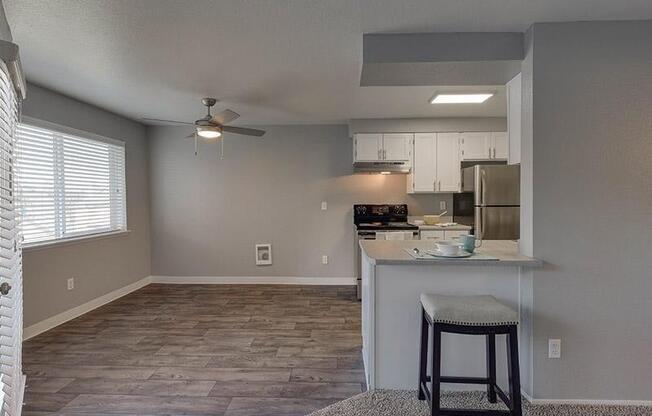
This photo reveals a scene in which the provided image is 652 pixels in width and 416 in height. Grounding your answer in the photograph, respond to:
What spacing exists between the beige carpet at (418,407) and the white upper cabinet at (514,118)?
1500 mm

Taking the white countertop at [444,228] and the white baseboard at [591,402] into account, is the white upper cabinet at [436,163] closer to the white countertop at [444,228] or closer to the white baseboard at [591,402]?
the white countertop at [444,228]

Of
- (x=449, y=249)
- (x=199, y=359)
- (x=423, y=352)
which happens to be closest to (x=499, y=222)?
(x=449, y=249)

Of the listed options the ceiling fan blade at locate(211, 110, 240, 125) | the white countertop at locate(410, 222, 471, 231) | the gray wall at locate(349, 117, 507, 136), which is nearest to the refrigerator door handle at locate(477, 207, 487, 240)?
the white countertop at locate(410, 222, 471, 231)

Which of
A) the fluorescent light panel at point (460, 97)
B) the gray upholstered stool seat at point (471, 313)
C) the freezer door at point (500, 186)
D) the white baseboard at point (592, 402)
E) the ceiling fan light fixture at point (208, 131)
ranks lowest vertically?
the white baseboard at point (592, 402)

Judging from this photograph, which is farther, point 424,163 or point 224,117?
point 424,163

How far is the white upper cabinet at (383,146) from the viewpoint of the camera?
4895mm

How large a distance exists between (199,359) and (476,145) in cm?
397

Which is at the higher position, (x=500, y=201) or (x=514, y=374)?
(x=500, y=201)

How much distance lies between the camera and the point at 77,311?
3992 millimetres

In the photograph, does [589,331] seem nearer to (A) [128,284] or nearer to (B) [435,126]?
(B) [435,126]

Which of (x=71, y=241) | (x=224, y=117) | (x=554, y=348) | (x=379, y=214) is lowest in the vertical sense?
(x=554, y=348)

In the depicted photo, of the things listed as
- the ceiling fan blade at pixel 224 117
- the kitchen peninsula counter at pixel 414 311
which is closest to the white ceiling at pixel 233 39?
the ceiling fan blade at pixel 224 117

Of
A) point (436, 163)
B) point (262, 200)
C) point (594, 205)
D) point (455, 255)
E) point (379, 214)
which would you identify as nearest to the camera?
point (594, 205)

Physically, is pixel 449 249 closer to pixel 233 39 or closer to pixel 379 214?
pixel 233 39
